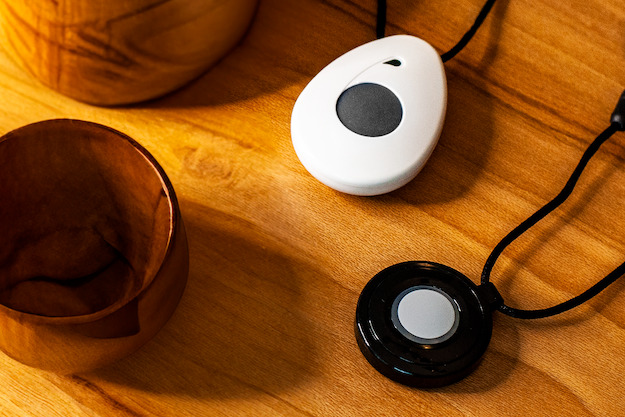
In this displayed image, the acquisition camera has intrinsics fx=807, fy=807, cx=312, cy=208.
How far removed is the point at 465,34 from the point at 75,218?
0.27 meters

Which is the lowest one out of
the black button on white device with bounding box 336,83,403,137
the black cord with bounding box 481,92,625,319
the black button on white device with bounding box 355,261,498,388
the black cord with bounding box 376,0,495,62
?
the black button on white device with bounding box 355,261,498,388

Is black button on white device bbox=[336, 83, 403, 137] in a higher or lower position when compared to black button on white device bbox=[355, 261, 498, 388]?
higher

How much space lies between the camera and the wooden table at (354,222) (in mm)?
414

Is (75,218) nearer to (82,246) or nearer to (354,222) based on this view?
(82,246)

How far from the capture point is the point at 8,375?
0.40 meters

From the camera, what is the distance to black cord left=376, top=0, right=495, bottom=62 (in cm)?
51

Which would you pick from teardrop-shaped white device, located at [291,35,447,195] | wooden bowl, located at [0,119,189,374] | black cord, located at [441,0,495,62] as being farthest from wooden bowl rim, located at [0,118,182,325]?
black cord, located at [441,0,495,62]

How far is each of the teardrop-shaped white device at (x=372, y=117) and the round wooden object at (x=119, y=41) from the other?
0.07 metres

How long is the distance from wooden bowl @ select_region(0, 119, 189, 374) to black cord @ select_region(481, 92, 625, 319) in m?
0.17

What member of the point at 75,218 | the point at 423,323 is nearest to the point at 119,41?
the point at 75,218

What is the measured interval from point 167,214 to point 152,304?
44mm

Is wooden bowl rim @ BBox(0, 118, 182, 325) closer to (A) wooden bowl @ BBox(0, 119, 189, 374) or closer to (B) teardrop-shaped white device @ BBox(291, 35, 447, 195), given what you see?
(A) wooden bowl @ BBox(0, 119, 189, 374)

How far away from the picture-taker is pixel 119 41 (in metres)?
0.42

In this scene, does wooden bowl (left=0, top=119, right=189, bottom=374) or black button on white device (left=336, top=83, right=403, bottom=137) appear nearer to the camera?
wooden bowl (left=0, top=119, right=189, bottom=374)
